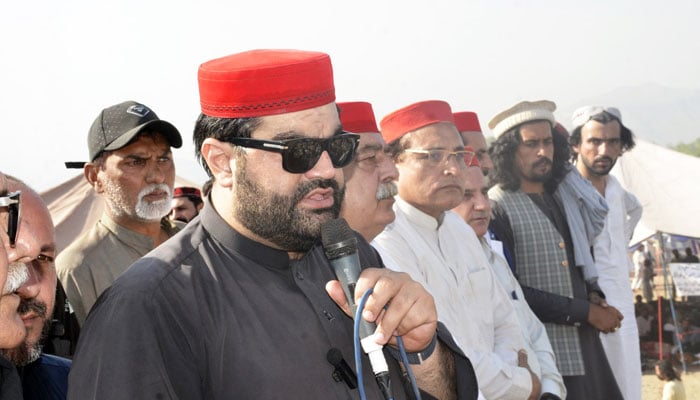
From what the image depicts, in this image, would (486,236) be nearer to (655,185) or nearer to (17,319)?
(17,319)

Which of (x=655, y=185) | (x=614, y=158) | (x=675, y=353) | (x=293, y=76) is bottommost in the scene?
(x=675, y=353)

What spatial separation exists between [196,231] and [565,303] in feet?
13.3

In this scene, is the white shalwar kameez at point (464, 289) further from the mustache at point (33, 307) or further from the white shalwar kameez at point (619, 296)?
the white shalwar kameez at point (619, 296)

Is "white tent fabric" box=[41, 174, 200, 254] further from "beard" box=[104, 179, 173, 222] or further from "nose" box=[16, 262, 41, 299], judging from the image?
"nose" box=[16, 262, 41, 299]

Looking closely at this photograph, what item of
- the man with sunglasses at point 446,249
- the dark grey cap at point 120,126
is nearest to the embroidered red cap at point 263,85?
the man with sunglasses at point 446,249

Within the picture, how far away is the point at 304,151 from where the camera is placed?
2326 millimetres

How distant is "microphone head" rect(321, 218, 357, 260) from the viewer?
208 centimetres

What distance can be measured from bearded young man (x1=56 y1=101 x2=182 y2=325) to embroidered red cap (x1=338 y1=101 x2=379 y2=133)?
1011 millimetres

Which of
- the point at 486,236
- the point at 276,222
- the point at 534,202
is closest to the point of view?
the point at 276,222

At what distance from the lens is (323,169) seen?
7.67 ft

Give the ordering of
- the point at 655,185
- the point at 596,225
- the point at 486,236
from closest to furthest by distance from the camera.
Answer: the point at 486,236 < the point at 596,225 < the point at 655,185

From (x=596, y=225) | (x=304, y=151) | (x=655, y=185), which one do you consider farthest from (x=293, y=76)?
(x=655, y=185)

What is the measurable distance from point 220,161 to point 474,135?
4091mm

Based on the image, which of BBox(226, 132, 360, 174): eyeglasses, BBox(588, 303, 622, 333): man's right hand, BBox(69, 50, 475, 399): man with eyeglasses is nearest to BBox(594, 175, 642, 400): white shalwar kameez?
BBox(588, 303, 622, 333): man's right hand
